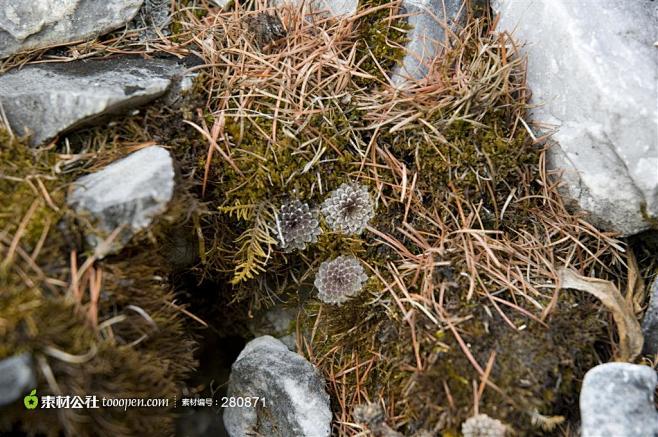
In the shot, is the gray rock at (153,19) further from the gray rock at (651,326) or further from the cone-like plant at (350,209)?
the gray rock at (651,326)

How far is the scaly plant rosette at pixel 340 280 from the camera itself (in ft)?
8.52

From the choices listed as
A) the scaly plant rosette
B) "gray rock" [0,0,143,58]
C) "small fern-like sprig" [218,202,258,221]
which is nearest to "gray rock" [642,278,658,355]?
the scaly plant rosette

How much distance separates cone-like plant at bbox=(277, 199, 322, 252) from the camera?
264 cm

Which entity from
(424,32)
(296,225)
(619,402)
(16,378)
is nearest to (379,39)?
(424,32)

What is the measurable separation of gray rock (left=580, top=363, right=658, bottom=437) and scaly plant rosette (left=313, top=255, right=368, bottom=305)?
104 centimetres

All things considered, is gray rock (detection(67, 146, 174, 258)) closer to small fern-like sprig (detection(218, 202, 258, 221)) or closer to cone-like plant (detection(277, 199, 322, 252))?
small fern-like sprig (detection(218, 202, 258, 221))

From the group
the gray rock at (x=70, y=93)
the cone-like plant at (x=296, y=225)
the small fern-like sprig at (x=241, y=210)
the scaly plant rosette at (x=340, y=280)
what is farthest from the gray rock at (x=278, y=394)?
the gray rock at (x=70, y=93)

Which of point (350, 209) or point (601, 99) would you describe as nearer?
point (601, 99)

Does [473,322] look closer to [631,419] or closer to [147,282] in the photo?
[631,419]

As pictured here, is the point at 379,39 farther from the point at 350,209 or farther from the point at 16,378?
the point at 16,378

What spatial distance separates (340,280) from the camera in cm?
261

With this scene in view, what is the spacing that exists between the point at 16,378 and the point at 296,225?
4.28 feet

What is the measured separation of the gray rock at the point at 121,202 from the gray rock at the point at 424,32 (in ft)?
4.18

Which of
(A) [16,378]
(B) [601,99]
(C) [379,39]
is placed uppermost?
(B) [601,99]
